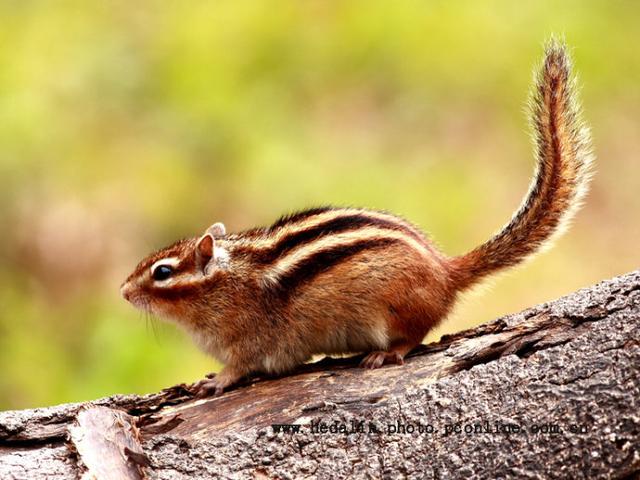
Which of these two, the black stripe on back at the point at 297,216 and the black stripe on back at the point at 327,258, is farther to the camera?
the black stripe on back at the point at 297,216

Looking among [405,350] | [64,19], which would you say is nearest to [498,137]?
[64,19]

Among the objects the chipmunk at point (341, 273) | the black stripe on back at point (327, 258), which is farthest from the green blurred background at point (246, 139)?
the black stripe on back at point (327, 258)

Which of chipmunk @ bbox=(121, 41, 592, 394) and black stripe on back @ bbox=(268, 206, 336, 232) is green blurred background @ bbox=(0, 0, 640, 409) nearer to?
chipmunk @ bbox=(121, 41, 592, 394)

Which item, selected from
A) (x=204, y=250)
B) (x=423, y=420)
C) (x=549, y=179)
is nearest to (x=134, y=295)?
(x=204, y=250)

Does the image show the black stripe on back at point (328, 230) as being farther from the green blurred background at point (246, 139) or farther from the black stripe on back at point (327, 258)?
the green blurred background at point (246, 139)

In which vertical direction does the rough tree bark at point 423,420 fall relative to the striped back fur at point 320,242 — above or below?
below

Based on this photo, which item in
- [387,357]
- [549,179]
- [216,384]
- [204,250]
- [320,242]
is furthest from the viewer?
[204,250]

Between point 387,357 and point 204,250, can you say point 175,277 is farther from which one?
point 387,357

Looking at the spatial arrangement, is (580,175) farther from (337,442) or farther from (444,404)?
(337,442)
